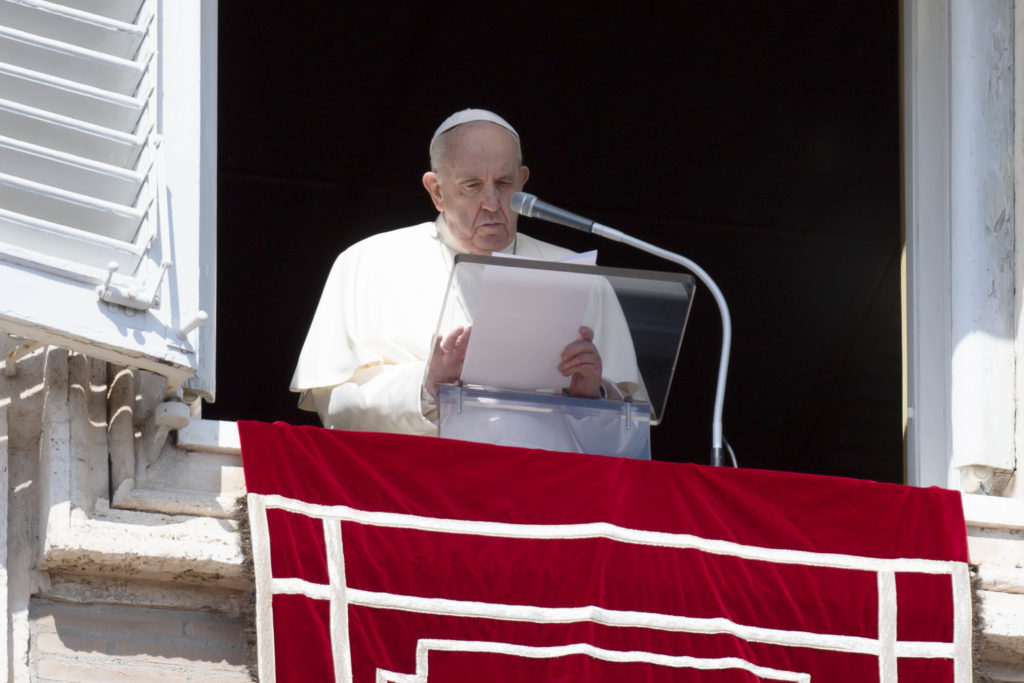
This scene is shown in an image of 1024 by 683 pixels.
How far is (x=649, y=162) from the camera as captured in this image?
27.2 feet

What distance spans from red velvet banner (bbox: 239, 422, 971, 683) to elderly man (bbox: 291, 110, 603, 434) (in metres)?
0.40

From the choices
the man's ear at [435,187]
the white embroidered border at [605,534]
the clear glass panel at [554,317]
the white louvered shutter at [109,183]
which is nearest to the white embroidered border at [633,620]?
the white embroidered border at [605,534]

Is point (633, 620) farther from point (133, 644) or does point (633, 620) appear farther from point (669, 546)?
point (133, 644)

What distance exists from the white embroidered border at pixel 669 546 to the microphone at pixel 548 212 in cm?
63

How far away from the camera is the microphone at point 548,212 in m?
4.24

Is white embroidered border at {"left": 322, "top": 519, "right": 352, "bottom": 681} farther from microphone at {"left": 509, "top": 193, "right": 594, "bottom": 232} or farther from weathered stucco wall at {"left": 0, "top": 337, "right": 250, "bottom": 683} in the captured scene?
microphone at {"left": 509, "top": 193, "right": 594, "bottom": 232}

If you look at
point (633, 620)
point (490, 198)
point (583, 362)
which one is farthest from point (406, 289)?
point (633, 620)

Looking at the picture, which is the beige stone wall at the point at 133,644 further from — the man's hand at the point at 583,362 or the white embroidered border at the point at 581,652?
the man's hand at the point at 583,362

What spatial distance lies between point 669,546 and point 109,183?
139 centimetres

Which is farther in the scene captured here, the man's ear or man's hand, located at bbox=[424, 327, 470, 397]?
the man's ear

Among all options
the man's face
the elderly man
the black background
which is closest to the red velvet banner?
the elderly man

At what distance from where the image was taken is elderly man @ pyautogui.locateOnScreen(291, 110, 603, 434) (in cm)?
480

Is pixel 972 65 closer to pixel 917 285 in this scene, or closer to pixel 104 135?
pixel 917 285

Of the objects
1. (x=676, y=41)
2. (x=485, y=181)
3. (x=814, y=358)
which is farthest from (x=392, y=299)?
(x=814, y=358)
